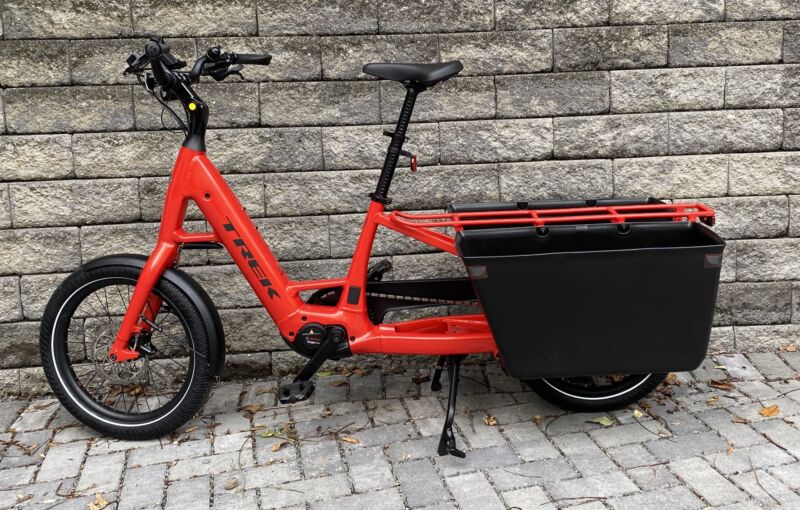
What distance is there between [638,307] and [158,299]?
7.51 feet

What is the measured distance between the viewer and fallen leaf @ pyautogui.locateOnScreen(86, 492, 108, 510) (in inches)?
128

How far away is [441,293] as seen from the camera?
3.94 meters

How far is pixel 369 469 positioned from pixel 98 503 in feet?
3.74

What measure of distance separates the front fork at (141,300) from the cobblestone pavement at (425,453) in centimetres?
45

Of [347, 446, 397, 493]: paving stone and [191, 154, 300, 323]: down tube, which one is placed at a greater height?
[191, 154, 300, 323]: down tube

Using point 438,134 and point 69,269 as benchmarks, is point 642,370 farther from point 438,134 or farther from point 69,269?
point 69,269

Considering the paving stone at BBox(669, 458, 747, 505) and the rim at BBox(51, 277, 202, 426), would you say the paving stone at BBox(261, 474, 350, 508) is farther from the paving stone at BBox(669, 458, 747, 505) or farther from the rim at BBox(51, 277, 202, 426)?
the paving stone at BBox(669, 458, 747, 505)

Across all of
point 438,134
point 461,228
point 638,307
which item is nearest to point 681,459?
point 638,307

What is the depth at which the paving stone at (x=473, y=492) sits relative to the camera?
3.15 meters

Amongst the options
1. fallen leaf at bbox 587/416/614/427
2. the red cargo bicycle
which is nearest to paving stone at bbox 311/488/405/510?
the red cargo bicycle

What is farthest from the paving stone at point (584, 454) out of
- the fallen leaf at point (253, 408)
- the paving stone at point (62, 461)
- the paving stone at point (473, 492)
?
the paving stone at point (62, 461)

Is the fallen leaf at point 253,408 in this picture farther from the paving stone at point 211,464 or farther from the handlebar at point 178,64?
the handlebar at point 178,64

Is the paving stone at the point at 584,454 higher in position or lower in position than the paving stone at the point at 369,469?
higher

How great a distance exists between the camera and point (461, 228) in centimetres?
355
